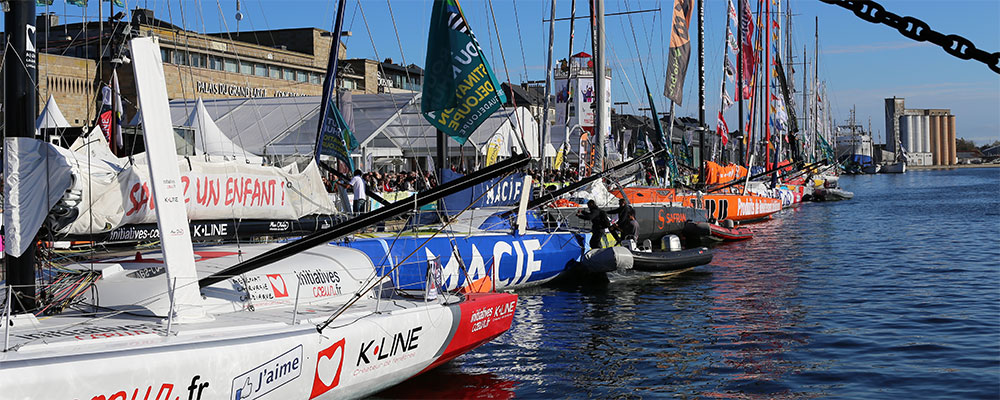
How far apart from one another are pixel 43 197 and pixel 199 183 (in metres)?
3.36

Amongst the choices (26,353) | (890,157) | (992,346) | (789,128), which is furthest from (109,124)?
(890,157)

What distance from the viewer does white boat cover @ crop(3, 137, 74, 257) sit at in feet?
25.5

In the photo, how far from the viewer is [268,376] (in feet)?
25.7

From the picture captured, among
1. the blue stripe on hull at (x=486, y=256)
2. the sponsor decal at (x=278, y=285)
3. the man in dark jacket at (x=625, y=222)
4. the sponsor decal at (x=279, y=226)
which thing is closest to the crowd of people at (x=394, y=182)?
the man in dark jacket at (x=625, y=222)

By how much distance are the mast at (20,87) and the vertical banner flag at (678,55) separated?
2161 cm

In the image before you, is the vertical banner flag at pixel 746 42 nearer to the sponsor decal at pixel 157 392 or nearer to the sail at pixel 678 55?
the sail at pixel 678 55

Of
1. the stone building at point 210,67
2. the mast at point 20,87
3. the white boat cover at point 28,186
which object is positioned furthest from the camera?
the stone building at point 210,67

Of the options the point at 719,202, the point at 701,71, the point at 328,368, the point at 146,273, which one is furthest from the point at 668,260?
the point at 701,71

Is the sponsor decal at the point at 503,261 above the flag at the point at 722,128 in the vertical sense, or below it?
below

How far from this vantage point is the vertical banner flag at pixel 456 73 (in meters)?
11.5

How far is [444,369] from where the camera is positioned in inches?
441

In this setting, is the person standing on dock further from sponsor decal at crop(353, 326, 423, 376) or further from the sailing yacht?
sponsor decal at crop(353, 326, 423, 376)

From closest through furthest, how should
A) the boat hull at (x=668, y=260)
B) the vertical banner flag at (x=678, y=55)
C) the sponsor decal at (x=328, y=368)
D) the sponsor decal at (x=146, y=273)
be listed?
the sponsor decal at (x=328, y=368) → the sponsor decal at (x=146, y=273) → the boat hull at (x=668, y=260) → the vertical banner flag at (x=678, y=55)

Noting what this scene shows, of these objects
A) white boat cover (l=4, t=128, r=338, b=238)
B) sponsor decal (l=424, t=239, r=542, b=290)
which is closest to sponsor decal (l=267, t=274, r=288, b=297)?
white boat cover (l=4, t=128, r=338, b=238)
